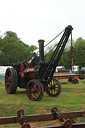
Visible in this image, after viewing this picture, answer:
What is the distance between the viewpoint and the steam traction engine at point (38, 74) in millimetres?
7348

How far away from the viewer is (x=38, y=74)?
756 cm

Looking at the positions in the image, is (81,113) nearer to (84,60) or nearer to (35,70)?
(35,70)

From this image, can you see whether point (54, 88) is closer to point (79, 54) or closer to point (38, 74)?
point (38, 74)

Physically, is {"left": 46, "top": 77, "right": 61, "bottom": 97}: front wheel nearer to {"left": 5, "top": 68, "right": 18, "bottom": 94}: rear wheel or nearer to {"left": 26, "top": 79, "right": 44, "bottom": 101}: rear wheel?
{"left": 26, "top": 79, "right": 44, "bottom": 101}: rear wheel

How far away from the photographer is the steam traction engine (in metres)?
7.35

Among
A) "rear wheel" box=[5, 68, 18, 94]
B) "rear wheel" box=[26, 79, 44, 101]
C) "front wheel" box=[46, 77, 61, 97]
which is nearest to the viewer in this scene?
"rear wheel" box=[26, 79, 44, 101]

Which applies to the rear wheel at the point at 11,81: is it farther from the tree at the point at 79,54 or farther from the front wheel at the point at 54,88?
the tree at the point at 79,54

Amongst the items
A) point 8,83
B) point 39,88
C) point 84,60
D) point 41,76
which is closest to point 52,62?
point 41,76

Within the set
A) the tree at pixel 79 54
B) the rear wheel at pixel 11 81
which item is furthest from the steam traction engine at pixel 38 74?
the tree at pixel 79 54

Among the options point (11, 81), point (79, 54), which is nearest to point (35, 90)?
point (11, 81)

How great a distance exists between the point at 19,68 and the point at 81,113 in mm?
5894

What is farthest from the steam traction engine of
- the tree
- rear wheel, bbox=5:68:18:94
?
the tree

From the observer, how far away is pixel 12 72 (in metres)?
8.62

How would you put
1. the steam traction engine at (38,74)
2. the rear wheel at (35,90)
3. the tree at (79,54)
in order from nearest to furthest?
the rear wheel at (35,90), the steam traction engine at (38,74), the tree at (79,54)
